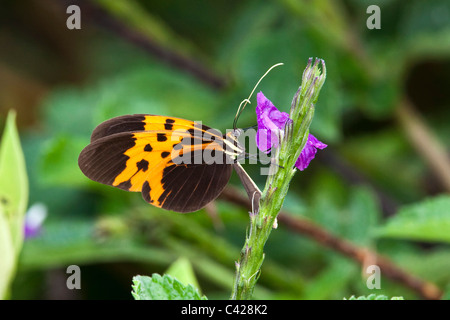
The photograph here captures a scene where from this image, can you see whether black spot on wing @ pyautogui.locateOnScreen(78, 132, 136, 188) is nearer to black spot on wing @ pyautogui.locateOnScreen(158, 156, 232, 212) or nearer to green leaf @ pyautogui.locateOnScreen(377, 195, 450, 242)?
black spot on wing @ pyautogui.locateOnScreen(158, 156, 232, 212)

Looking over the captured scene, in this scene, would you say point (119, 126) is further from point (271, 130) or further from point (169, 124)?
point (271, 130)

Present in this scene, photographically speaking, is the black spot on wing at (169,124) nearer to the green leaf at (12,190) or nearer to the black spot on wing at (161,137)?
the black spot on wing at (161,137)

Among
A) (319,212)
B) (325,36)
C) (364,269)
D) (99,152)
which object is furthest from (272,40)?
(99,152)

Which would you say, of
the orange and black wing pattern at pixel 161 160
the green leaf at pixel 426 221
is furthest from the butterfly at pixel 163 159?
the green leaf at pixel 426 221

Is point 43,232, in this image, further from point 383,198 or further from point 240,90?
point 383,198

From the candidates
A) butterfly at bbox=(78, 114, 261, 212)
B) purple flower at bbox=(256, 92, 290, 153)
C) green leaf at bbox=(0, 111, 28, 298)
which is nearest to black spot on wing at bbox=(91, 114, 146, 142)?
butterfly at bbox=(78, 114, 261, 212)

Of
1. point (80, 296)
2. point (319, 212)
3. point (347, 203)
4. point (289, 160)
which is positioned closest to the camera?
point (289, 160)
